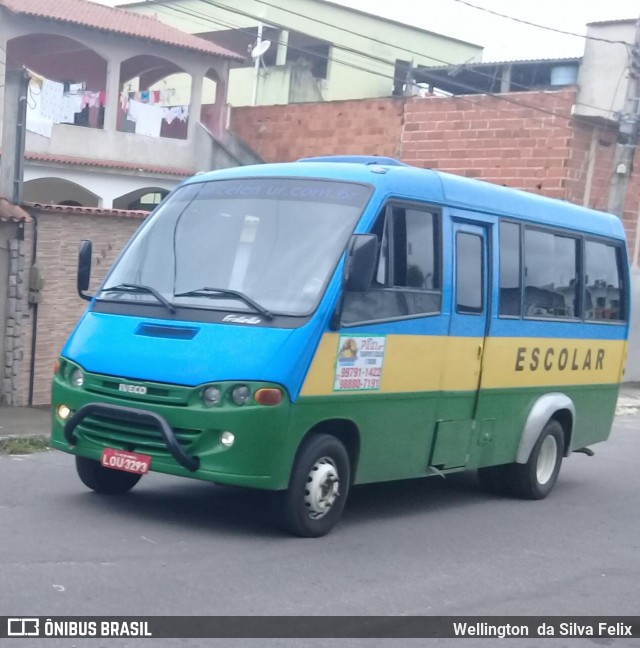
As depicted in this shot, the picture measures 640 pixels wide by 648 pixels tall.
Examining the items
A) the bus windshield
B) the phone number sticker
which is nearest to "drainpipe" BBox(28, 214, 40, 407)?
the bus windshield

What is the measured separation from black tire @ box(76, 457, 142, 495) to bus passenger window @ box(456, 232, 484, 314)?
279cm

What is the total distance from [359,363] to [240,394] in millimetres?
979

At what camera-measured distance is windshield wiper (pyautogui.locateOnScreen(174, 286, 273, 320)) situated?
7199 mm

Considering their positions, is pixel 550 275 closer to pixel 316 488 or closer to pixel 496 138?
pixel 316 488

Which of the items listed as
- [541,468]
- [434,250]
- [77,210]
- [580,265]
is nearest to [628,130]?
[580,265]

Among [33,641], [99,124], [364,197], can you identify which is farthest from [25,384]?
[99,124]

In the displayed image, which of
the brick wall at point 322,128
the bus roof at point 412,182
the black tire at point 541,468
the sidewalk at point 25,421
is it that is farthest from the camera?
the brick wall at point 322,128

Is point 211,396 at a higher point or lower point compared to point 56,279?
higher

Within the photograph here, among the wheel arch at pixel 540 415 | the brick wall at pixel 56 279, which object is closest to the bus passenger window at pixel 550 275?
the wheel arch at pixel 540 415

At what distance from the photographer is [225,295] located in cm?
740

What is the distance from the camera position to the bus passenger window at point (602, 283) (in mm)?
10461

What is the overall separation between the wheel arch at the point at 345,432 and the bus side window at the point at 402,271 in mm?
684

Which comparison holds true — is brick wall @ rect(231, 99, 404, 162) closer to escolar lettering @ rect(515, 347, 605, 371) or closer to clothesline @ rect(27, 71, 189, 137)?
clothesline @ rect(27, 71, 189, 137)

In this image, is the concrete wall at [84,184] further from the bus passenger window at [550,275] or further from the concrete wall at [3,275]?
the bus passenger window at [550,275]
